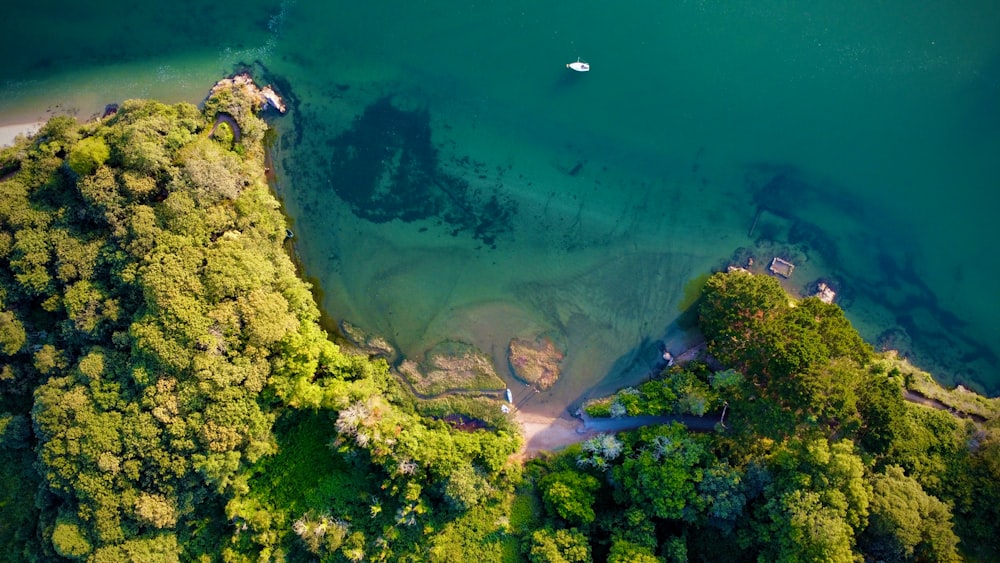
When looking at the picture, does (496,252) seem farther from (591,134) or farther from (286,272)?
(286,272)

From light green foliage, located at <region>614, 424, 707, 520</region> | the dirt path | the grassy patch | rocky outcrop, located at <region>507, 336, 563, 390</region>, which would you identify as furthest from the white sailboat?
light green foliage, located at <region>614, 424, 707, 520</region>

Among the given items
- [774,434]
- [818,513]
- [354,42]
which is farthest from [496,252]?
Answer: [818,513]

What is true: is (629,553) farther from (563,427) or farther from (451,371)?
(451,371)

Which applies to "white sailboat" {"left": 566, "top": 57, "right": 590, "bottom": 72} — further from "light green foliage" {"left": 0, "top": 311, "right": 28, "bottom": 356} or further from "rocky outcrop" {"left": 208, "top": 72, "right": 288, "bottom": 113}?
"light green foliage" {"left": 0, "top": 311, "right": 28, "bottom": 356}

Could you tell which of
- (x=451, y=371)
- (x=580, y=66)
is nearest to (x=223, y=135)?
(x=451, y=371)

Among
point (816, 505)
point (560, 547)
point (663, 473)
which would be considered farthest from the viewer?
point (560, 547)

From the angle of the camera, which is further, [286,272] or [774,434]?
→ [286,272]
